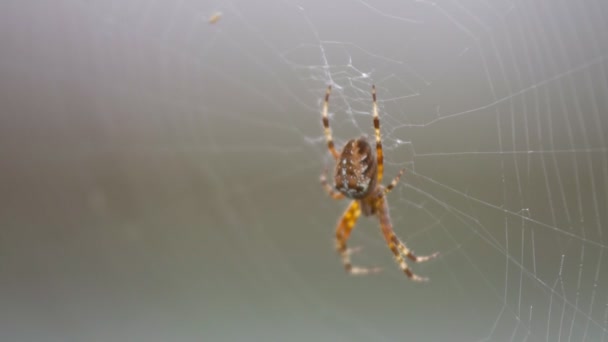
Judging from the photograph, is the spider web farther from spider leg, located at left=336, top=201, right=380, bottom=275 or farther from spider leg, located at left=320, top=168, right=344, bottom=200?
spider leg, located at left=320, top=168, right=344, bottom=200

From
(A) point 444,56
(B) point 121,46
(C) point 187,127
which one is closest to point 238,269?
(C) point 187,127

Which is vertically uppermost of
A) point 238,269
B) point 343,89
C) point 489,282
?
point 238,269

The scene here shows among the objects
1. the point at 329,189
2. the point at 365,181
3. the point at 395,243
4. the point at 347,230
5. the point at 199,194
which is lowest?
the point at 395,243

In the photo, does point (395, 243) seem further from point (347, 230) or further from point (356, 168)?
point (356, 168)

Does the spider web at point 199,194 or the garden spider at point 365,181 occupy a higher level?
the spider web at point 199,194

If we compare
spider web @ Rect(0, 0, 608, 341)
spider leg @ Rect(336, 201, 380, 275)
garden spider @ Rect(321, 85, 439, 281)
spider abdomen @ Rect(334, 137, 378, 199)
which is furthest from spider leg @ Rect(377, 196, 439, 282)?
spider web @ Rect(0, 0, 608, 341)

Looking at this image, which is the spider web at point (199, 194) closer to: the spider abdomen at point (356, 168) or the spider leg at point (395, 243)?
the spider leg at point (395, 243)

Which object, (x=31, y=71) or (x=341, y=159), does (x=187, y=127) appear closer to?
(x=31, y=71)

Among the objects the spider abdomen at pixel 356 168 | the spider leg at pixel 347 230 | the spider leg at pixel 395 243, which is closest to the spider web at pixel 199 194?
the spider leg at pixel 347 230

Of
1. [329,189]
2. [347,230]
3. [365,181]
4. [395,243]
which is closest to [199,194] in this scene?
[347,230]
